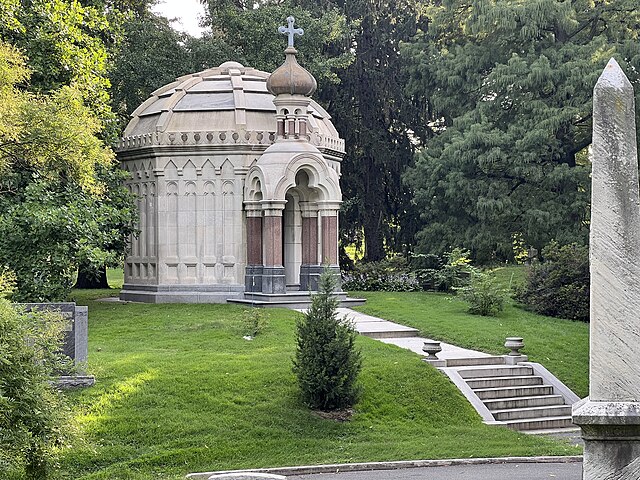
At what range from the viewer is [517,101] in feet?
124

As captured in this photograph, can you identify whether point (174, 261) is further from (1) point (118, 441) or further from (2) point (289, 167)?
(1) point (118, 441)

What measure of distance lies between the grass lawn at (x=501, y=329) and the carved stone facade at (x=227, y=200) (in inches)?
Answer: 112

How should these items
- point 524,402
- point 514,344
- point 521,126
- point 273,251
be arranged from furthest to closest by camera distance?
point 521,126
point 273,251
point 514,344
point 524,402

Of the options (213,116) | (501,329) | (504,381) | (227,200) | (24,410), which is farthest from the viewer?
(213,116)

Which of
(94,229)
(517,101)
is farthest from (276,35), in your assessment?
(94,229)

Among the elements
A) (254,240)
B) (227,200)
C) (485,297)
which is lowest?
(485,297)

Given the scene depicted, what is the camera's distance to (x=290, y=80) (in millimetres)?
30375

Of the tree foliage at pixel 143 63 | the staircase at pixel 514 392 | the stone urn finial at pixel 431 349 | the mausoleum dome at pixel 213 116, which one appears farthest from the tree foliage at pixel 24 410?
the tree foliage at pixel 143 63

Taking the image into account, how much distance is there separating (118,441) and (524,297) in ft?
58.2

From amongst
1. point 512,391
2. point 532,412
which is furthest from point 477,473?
point 512,391

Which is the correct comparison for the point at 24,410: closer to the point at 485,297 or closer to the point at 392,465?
the point at 392,465

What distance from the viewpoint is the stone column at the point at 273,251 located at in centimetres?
3005

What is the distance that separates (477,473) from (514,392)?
6.08m

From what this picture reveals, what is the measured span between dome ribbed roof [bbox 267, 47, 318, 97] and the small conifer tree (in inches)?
489
